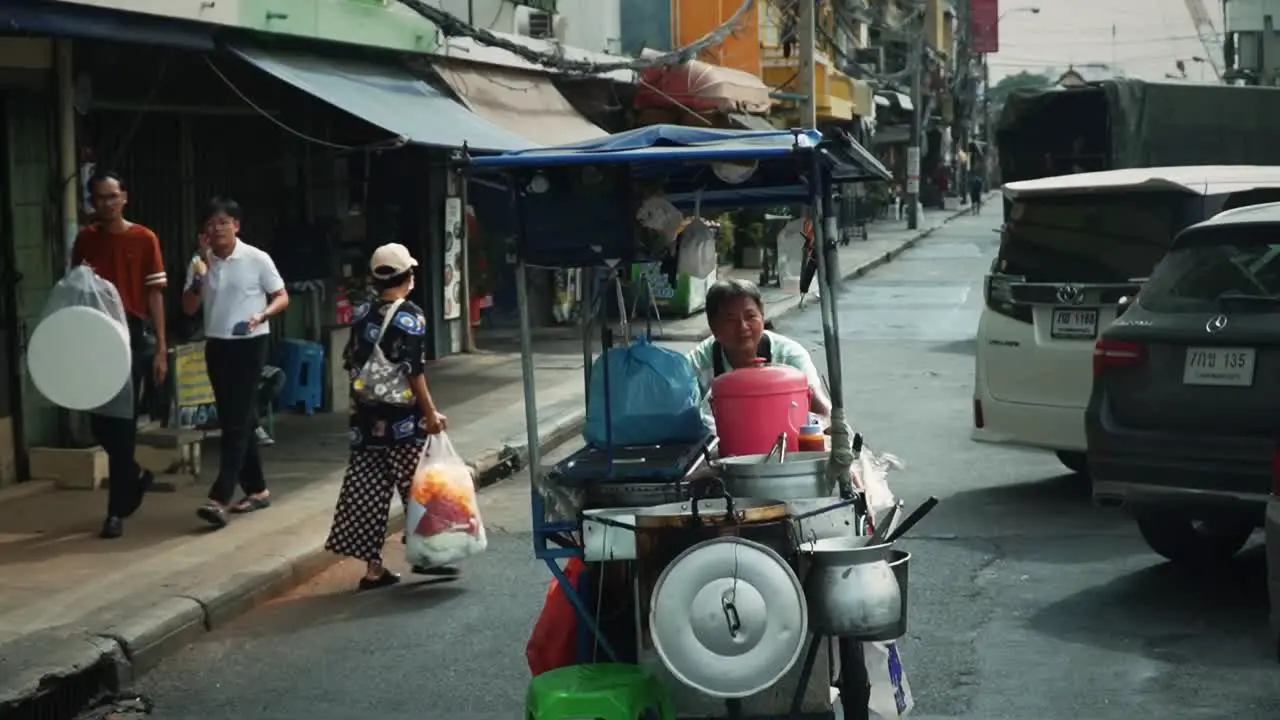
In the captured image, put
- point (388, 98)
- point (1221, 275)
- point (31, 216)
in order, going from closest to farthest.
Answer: point (1221, 275) < point (31, 216) < point (388, 98)

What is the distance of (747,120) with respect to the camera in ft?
94.6

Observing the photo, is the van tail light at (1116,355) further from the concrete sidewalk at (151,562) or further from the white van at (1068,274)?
the concrete sidewalk at (151,562)

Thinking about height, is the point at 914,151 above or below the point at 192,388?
above

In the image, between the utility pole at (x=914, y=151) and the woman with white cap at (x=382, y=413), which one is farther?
the utility pole at (x=914, y=151)

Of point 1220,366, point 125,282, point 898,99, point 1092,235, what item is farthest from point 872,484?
point 898,99

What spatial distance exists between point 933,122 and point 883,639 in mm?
74768

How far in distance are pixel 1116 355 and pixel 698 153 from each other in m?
3.68

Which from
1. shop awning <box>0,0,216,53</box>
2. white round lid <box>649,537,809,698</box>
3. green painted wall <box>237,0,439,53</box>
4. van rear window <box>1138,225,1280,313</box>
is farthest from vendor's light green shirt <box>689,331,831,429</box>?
green painted wall <box>237,0,439,53</box>

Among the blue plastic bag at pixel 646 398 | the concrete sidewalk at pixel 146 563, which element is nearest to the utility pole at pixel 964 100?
the concrete sidewalk at pixel 146 563

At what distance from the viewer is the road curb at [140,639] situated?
7293 mm

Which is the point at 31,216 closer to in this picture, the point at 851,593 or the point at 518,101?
the point at 518,101

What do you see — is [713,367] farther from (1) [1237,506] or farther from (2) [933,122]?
(2) [933,122]

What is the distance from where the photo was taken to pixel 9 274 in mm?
11570

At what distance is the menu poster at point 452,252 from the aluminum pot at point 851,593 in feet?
44.6
